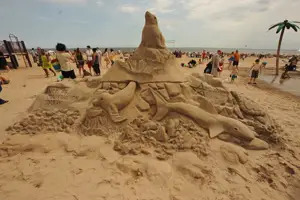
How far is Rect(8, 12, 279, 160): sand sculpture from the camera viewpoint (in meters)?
2.83

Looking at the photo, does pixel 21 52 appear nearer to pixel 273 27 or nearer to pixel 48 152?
pixel 48 152

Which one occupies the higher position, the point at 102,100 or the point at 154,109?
the point at 102,100

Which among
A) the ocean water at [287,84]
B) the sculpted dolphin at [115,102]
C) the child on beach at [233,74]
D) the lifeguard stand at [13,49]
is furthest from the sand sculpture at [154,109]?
the lifeguard stand at [13,49]

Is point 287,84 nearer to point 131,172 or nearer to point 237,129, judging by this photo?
point 237,129

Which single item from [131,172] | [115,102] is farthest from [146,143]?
[115,102]

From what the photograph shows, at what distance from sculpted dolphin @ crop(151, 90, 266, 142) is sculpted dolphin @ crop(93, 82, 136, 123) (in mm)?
687

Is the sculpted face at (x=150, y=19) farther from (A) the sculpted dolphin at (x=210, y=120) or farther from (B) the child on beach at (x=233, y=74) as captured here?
(B) the child on beach at (x=233, y=74)

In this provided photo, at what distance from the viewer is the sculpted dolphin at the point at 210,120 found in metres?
2.90

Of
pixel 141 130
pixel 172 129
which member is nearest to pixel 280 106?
pixel 172 129

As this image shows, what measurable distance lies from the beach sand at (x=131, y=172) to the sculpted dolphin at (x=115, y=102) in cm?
45

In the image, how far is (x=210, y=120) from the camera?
2945 mm

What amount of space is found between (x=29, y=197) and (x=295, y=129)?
17.7 feet

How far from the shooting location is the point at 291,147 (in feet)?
9.95

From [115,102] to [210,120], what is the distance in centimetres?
188
